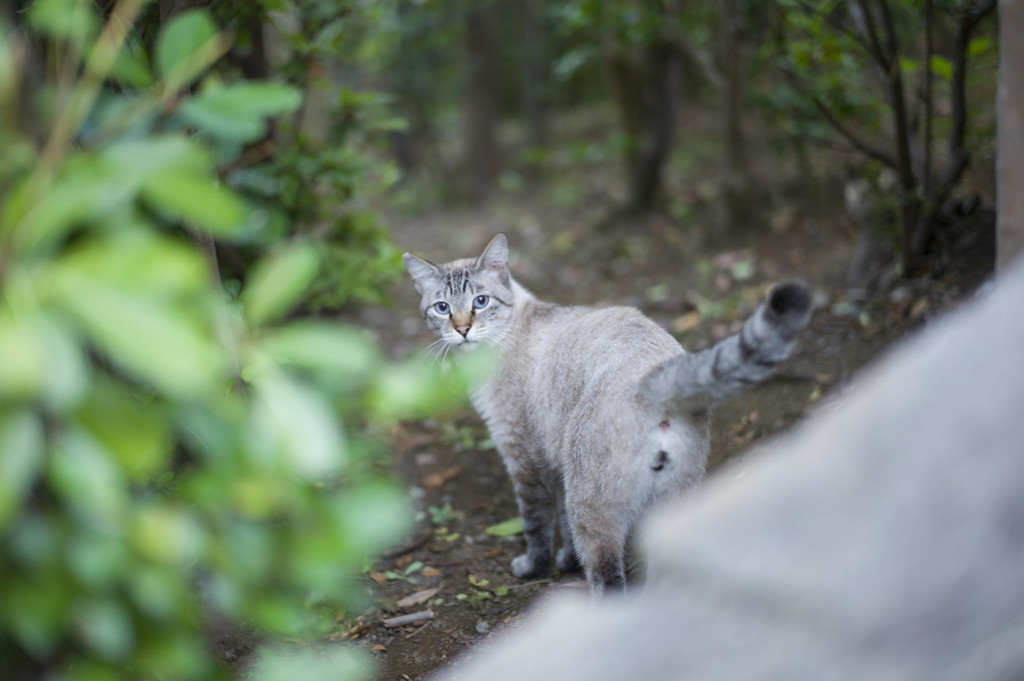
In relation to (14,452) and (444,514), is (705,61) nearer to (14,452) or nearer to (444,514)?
(444,514)

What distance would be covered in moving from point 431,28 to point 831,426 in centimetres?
907

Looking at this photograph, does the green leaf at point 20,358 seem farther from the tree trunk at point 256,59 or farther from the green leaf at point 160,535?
the tree trunk at point 256,59

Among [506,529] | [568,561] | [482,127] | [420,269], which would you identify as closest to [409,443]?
[506,529]

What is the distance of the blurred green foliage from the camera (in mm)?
741

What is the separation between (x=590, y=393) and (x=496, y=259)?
4.28 ft

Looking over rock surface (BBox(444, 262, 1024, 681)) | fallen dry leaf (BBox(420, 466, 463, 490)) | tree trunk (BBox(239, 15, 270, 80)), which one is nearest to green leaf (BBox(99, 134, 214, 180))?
rock surface (BBox(444, 262, 1024, 681))

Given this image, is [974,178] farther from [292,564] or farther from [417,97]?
[417,97]

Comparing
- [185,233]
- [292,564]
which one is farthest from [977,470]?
[185,233]

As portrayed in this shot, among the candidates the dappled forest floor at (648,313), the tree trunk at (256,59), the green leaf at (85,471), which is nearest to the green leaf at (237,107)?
the green leaf at (85,471)

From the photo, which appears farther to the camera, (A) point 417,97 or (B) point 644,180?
(A) point 417,97

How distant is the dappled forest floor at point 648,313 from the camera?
2.92 metres

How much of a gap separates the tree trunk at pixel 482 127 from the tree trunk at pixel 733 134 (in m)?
4.33

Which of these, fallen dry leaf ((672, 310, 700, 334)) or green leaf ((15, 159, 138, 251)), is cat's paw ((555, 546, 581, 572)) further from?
green leaf ((15, 159, 138, 251))

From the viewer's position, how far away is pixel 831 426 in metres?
1.27
